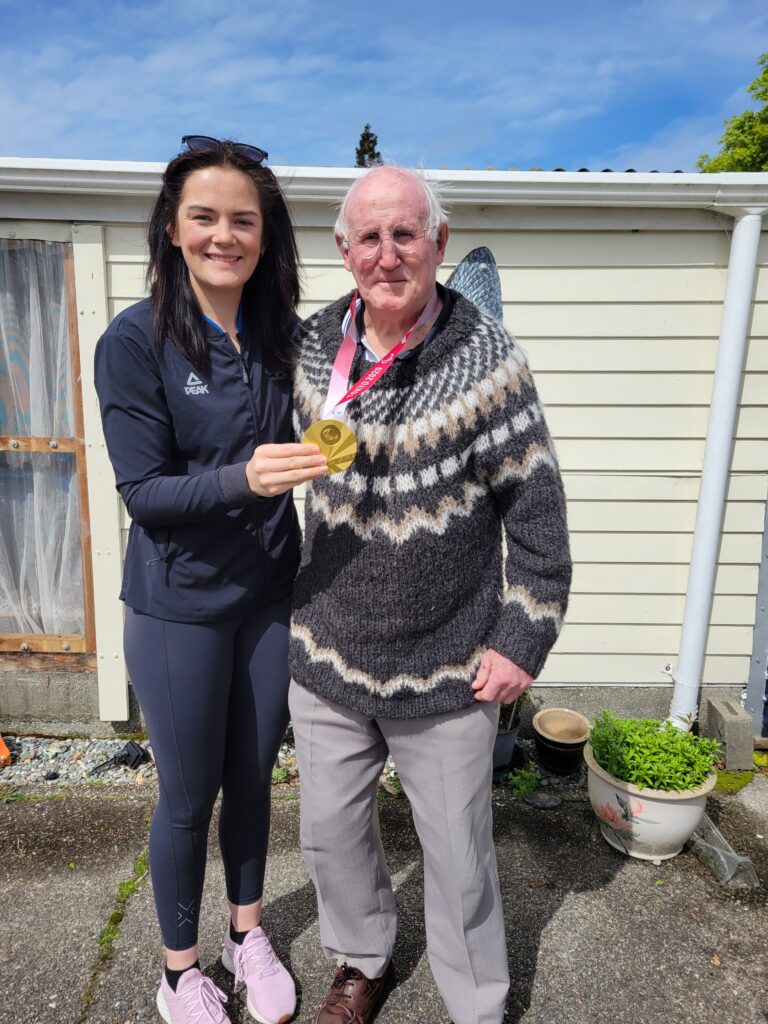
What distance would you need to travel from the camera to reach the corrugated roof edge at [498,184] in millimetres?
3000

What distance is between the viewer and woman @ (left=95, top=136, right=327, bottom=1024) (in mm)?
1557

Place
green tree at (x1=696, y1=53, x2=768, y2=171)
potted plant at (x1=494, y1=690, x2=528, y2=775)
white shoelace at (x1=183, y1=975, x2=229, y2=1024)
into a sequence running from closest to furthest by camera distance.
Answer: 1. white shoelace at (x1=183, y1=975, x2=229, y2=1024)
2. potted plant at (x1=494, y1=690, x2=528, y2=775)
3. green tree at (x1=696, y1=53, x2=768, y2=171)

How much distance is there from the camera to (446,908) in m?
1.78

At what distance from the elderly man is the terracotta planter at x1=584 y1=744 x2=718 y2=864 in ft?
3.48

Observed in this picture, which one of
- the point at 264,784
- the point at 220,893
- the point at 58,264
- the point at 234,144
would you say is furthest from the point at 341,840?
the point at 58,264

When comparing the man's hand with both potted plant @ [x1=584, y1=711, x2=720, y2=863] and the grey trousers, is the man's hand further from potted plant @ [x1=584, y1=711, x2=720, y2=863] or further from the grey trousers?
potted plant @ [x1=584, y1=711, x2=720, y2=863]

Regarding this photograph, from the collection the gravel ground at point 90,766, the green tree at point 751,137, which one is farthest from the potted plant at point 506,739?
the green tree at point 751,137

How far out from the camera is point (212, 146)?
1.62 metres

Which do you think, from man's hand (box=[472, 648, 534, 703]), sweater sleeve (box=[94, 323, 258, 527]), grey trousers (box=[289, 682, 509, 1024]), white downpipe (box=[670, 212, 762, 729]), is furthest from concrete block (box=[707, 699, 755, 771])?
sweater sleeve (box=[94, 323, 258, 527])

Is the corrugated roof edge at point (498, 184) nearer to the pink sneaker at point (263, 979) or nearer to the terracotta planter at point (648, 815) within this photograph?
the terracotta planter at point (648, 815)

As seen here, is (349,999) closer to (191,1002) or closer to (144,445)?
(191,1002)

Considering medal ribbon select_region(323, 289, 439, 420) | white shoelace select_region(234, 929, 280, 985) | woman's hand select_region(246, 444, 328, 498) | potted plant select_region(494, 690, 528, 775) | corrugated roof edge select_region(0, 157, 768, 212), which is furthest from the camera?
potted plant select_region(494, 690, 528, 775)

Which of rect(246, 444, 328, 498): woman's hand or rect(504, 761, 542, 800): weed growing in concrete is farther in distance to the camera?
rect(504, 761, 542, 800): weed growing in concrete

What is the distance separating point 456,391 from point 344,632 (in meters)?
0.63
